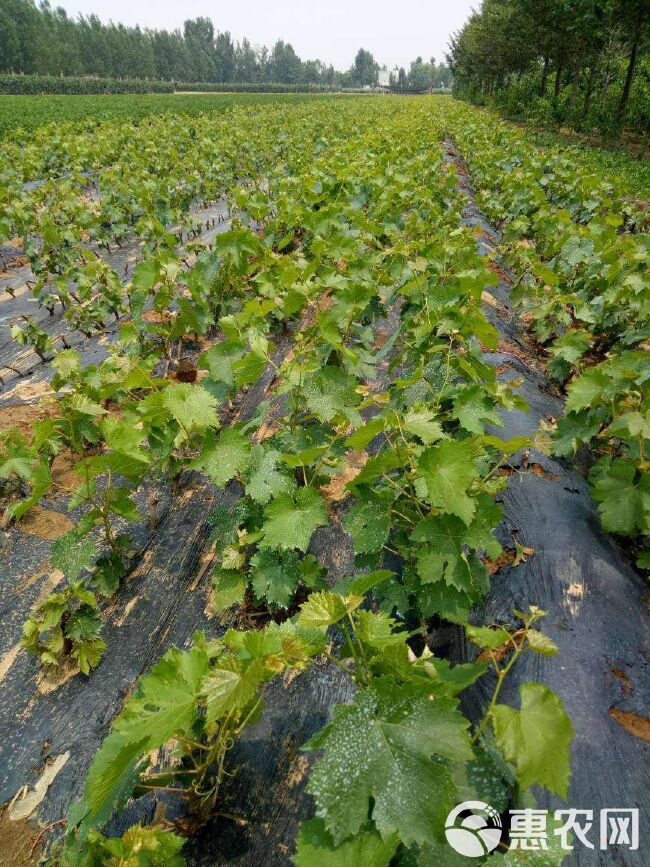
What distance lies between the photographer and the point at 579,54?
81.7 ft

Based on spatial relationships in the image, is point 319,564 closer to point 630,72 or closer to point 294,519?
point 294,519

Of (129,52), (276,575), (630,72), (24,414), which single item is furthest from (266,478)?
(129,52)

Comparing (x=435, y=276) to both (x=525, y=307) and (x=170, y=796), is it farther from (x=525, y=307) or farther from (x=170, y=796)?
(x=170, y=796)

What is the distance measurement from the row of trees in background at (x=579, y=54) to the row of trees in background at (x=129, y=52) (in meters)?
77.4

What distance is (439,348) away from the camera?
104 inches

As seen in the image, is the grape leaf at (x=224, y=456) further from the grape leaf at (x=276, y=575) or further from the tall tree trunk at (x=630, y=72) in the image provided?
the tall tree trunk at (x=630, y=72)

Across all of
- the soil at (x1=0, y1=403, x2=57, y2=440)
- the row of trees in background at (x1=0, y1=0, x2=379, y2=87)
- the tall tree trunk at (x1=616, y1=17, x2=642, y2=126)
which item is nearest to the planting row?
the soil at (x1=0, y1=403, x2=57, y2=440)

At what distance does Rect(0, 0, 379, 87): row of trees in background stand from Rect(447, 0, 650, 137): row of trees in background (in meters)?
77.4

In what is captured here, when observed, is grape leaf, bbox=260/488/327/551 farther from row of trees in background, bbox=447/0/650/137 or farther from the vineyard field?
row of trees in background, bbox=447/0/650/137

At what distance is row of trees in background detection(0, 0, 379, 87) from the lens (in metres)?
79.2

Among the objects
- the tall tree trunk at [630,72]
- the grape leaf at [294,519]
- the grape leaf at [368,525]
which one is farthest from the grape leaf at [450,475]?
the tall tree trunk at [630,72]

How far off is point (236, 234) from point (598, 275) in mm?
3339

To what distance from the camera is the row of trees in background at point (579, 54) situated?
18.9 meters

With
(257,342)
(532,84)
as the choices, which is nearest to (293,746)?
(257,342)
